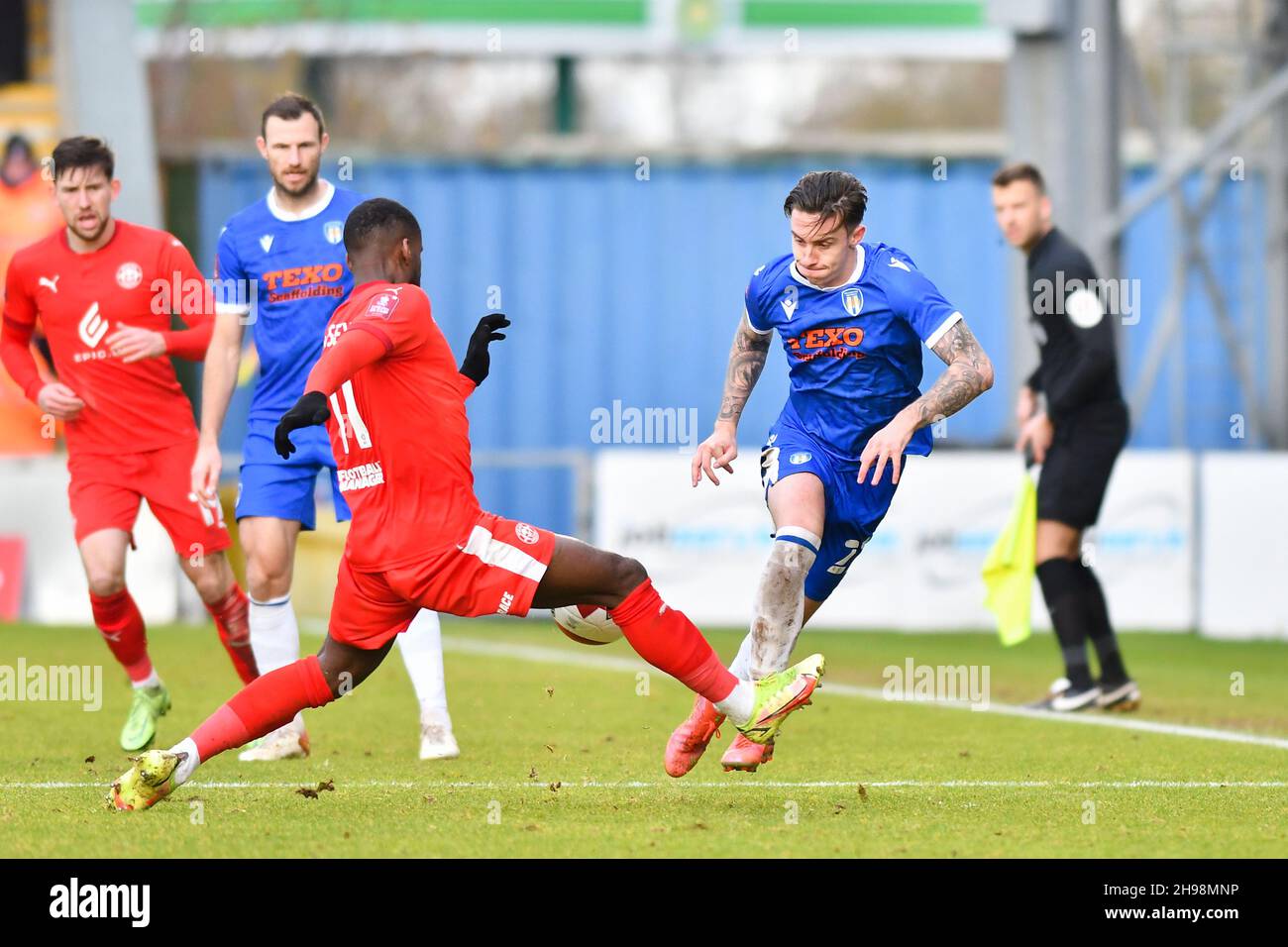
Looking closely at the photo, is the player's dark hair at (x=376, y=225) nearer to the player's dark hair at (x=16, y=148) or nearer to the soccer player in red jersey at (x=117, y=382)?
the soccer player in red jersey at (x=117, y=382)

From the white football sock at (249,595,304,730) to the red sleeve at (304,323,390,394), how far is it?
2310 mm

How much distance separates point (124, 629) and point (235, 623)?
17.3 inches

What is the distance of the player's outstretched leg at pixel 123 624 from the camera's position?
8.02 m

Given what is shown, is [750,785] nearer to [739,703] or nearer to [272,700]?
[739,703]

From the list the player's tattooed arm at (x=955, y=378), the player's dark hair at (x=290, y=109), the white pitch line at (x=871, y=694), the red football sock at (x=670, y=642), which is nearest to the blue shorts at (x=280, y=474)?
the player's dark hair at (x=290, y=109)

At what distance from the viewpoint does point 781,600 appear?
690cm

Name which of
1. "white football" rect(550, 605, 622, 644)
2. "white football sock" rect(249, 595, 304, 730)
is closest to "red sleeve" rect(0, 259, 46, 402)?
"white football sock" rect(249, 595, 304, 730)

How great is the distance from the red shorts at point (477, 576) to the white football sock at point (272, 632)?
1.92 m

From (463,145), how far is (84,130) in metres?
13.0

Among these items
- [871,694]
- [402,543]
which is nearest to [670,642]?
[402,543]

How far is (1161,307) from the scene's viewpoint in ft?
81.1

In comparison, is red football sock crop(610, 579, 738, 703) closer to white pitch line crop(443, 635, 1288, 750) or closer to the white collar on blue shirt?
the white collar on blue shirt

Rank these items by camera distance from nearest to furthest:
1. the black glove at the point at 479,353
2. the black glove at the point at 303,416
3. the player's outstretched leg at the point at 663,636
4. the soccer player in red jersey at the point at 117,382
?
the black glove at the point at 303,416 < the player's outstretched leg at the point at 663,636 < the black glove at the point at 479,353 < the soccer player in red jersey at the point at 117,382
